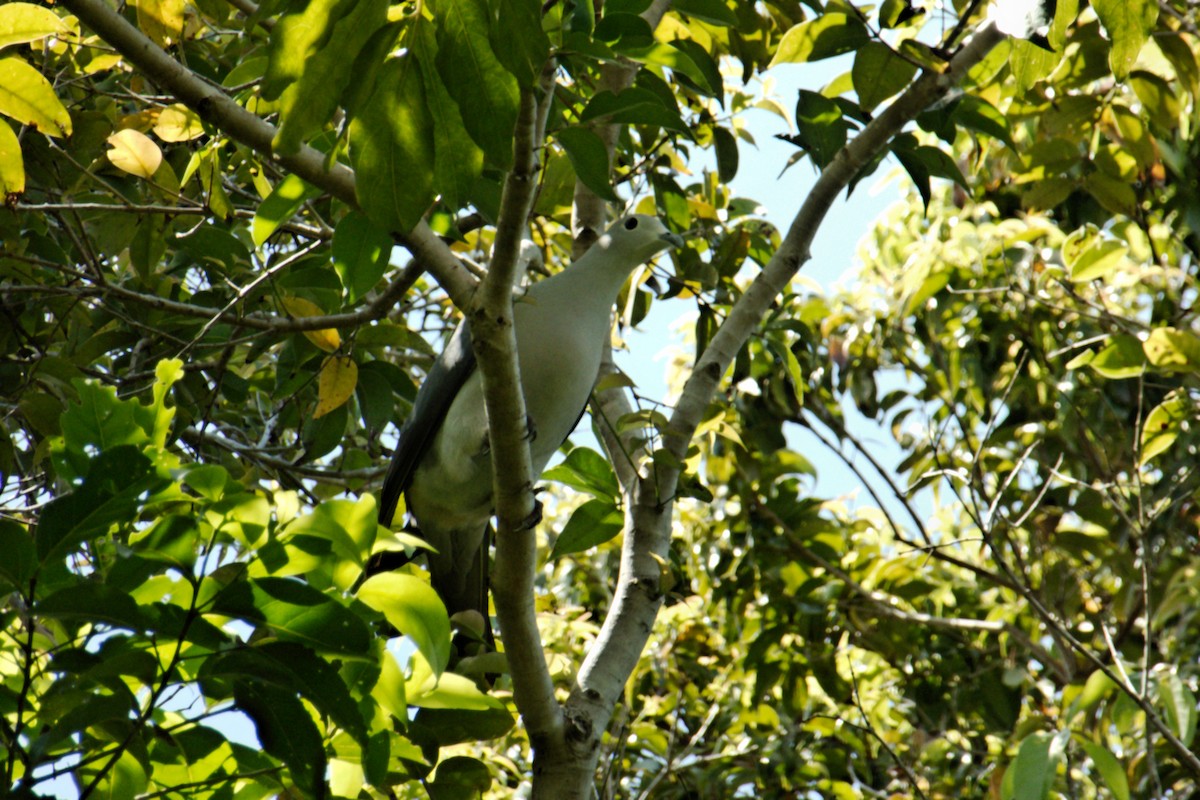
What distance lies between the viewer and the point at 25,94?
6.14ft

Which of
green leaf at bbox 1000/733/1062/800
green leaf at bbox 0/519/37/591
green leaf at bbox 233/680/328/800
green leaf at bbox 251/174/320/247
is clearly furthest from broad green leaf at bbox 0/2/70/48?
green leaf at bbox 1000/733/1062/800

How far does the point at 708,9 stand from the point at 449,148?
0.85 meters

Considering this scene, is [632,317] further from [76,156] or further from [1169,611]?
[1169,611]

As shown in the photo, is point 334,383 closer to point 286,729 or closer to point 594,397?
point 594,397

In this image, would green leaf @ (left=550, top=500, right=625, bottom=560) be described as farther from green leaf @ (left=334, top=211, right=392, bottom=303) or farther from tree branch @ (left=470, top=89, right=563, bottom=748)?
green leaf @ (left=334, top=211, right=392, bottom=303)

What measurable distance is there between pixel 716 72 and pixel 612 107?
794 mm

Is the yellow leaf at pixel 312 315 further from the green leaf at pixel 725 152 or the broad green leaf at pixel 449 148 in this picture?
the broad green leaf at pixel 449 148

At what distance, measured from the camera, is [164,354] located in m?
2.97

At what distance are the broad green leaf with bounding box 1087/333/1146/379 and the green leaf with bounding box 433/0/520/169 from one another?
2091mm

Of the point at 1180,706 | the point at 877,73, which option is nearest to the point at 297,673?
the point at 877,73

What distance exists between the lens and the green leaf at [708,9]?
6.74 feet

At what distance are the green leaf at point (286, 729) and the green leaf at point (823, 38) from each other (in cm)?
163

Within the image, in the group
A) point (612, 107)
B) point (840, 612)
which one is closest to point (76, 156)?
point (612, 107)

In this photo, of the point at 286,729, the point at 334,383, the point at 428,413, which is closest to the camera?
the point at 286,729
